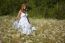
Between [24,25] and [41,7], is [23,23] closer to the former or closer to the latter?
[24,25]

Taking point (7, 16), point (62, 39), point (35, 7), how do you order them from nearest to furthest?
1. point (62, 39)
2. point (7, 16)
3. point (35, 7)

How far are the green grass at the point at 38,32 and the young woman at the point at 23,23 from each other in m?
0.18

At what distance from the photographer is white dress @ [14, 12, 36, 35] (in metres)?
8.61

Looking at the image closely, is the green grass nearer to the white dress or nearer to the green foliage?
the white dress

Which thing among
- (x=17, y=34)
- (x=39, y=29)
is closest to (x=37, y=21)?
(x=39, y=29)

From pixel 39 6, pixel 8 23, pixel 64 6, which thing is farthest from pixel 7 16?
pixel 64 6

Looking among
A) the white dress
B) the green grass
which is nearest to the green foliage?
the green grass

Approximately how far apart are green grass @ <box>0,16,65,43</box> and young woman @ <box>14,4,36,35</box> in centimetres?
18

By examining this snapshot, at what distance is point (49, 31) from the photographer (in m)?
9.01

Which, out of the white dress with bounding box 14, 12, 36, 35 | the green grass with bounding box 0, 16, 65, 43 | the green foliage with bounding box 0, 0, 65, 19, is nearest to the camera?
the green grass with bounding box 0, 16, 65, 43

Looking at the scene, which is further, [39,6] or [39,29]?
[39,6]

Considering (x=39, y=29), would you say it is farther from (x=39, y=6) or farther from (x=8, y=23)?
(x=39, y=6)

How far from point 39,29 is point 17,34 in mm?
910

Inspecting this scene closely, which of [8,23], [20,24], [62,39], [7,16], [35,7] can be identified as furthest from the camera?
[35,7]
